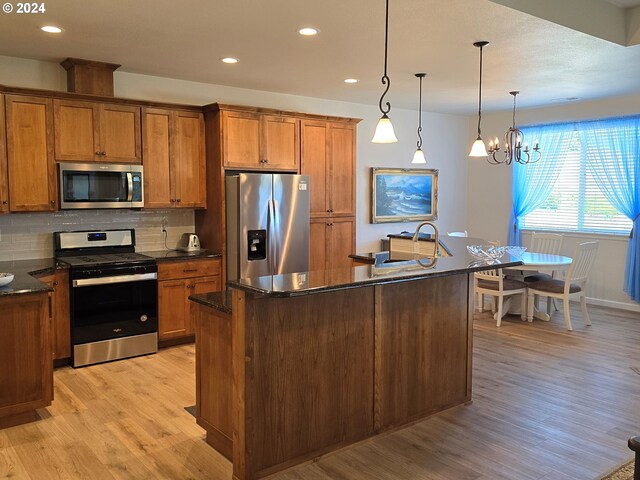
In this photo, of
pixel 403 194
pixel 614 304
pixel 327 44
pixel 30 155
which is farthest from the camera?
pixel 403 194

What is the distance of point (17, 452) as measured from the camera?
122 inches

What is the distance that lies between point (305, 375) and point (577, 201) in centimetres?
570

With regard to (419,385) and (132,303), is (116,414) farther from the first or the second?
(419,385)

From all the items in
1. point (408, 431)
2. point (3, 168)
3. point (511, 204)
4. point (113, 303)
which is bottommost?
point (408, 431)

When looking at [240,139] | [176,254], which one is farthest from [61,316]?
[240,139]

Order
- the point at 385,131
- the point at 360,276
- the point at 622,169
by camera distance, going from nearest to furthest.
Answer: the point at 360,276
the point at 385,131
the point at 622,169

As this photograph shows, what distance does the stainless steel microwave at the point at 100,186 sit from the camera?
4.68 meters

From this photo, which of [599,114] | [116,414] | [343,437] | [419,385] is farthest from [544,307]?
[116,414]

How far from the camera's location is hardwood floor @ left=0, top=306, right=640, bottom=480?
2902 mm

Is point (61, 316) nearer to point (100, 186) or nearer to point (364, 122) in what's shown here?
point (100, 186)

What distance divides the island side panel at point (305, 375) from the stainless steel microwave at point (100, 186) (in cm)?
275

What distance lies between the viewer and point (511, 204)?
26.2 ft

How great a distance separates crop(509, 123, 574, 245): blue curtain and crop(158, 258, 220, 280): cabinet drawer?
4679 millimetres

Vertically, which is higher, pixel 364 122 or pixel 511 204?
pixel 364 122
